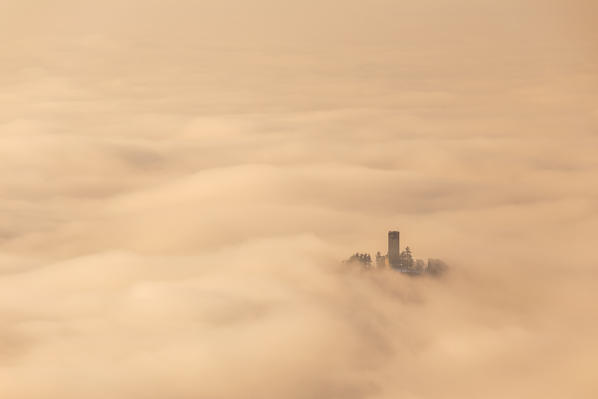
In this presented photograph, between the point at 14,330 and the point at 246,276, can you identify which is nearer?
the point at 14,330

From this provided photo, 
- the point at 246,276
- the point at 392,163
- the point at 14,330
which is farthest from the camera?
the point at 392,163

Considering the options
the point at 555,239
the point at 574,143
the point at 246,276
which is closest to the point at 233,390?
the point at 246,276

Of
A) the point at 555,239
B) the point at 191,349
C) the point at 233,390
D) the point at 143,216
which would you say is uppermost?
the point at 143,216

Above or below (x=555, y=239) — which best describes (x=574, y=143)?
above

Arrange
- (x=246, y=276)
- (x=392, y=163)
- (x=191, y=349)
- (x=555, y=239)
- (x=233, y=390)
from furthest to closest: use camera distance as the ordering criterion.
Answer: (x=392, y=163), (x=555, y=239), (x=246, y=276), (x=191, y=349), (x=233, y=390)

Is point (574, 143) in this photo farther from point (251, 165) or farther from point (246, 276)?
point (246, 276)

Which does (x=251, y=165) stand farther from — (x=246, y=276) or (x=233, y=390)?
(x=233, y=390)
